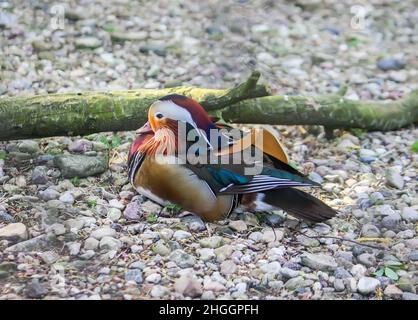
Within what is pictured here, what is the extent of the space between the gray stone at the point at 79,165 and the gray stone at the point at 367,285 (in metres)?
1.53

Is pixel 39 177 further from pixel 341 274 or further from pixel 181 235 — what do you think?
pixel 341 274

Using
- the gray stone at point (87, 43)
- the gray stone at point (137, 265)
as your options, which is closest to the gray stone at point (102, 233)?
the gray stone at point (137, 265)

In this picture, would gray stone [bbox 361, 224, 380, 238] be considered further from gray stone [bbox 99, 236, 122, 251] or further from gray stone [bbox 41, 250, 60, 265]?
gray stone [bbox 41, 250, 60, 265]

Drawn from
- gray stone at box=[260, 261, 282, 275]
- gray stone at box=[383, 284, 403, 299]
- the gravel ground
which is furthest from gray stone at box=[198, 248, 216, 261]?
gray stone at box=[383, 284, 403, 299]

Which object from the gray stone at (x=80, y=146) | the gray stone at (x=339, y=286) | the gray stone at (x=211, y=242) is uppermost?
the gray stone at (x=80, y=146)

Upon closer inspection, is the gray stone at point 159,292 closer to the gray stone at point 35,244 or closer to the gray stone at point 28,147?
the gray stone at point 35,244

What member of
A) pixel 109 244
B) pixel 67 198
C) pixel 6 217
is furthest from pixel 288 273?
pixel 6 217

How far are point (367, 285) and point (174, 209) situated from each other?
99 cm

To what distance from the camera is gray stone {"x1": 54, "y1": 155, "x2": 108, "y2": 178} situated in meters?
4.02

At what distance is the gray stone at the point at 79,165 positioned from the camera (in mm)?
4023

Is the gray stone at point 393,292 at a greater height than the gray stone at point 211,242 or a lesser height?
lesser

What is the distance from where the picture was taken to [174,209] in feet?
12.2

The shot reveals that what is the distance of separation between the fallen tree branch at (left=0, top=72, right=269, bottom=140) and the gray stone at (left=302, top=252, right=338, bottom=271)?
1.07 m
